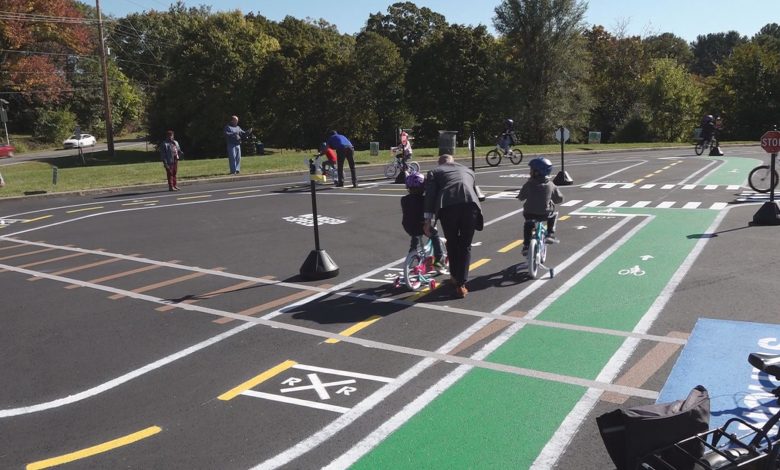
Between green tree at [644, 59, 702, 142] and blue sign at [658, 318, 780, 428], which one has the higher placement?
green tree at [644, 59, 702, 142]

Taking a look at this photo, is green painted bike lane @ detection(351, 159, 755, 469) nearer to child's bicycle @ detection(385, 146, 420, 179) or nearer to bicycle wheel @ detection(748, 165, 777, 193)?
bicycle wheel @ detection(748, 165, 777, 193)

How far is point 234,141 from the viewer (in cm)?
2447

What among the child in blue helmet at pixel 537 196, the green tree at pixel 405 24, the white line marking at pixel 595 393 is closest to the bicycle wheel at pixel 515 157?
the child in blue helmet at pixel 537 196

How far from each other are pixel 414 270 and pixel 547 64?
153 ft

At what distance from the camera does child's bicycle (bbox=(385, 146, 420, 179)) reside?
21.7 m

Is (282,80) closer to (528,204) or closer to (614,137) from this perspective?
(614,137)

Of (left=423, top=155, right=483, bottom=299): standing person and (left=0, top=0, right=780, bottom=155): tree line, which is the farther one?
(left=0, top=0, right=780, bottom=155): tree line

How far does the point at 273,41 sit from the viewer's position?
57.4 m

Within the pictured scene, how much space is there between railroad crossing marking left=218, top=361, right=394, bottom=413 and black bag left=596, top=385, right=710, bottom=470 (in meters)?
2.38

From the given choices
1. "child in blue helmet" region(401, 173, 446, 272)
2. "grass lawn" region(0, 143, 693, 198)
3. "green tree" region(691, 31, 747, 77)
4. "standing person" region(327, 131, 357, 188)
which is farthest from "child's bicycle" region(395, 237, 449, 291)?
"green tree" region(691, 31, 747, 77)

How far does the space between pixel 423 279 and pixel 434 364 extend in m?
2.75

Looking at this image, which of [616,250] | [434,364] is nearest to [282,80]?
[616,250]

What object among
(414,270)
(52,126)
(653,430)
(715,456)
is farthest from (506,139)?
(52,126)

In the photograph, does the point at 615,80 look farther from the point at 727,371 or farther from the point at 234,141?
the point at 727,371
